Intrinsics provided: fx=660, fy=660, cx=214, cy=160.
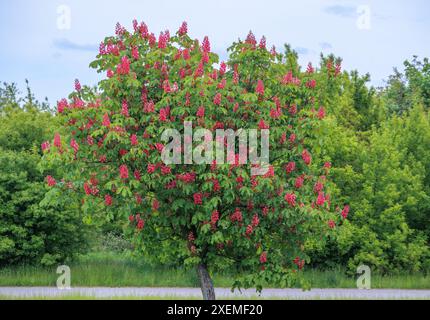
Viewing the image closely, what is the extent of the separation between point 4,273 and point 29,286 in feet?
3.90

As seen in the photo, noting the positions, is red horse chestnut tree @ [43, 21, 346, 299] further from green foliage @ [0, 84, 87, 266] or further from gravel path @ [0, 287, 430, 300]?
green foliage @ [0, 84, 87, 266]

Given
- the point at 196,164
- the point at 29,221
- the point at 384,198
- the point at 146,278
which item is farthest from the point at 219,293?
the point at 196,164

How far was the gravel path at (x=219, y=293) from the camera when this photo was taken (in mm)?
16375

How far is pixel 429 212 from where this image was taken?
21000mm

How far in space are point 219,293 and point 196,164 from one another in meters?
7.22

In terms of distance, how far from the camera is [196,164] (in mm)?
10594

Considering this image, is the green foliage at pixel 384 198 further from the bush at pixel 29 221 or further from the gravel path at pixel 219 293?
the bush at pixel 29 221

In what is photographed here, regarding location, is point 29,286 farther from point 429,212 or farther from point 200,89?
point 429,212

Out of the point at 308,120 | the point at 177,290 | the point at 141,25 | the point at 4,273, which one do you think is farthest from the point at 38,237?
the point at 308,120

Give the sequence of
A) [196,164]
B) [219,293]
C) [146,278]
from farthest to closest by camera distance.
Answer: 1. [146,278]
2. [219,293]
3. [196,164]

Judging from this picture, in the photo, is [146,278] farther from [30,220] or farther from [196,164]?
[196,164]

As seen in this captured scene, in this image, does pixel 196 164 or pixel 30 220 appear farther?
pixel 30 220

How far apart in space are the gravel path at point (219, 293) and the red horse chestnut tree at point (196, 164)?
4.69 m

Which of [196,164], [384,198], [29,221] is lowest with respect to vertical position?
[29,221]
